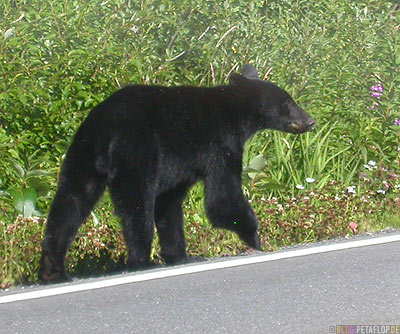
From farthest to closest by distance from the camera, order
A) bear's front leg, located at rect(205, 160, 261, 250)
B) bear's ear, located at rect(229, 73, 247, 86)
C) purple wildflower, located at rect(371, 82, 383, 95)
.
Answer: purple wildflower, located at rect(371, 82, 383, 95) → bear's ear, located at rect(229, 73, 247, 86) → bear's front leg, located at rect(205, 160, 261, 250)

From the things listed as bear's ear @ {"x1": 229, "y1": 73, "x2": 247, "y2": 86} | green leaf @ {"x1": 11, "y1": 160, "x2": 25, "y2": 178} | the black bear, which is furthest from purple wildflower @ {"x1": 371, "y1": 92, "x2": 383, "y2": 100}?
green leaf @ {"x1": 11, "y1": 160, "x2": 25, "y2": 178}

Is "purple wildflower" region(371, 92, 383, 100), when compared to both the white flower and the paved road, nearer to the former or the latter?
the white flower

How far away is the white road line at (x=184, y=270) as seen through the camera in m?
5.71

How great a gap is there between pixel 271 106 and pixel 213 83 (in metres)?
1.94

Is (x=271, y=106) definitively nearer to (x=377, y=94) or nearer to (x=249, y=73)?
(x=249, y=73)

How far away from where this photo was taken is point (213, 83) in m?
9.47

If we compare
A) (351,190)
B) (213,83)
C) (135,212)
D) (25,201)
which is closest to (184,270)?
(135,212)

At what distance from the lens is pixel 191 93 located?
6.98 m

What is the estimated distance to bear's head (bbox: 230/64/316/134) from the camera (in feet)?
24.6

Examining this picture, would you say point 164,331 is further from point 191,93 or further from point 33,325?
point 191,93

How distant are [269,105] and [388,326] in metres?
3.01

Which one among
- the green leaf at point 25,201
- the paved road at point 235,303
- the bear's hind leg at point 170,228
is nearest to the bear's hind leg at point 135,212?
the paved road at point 235,303

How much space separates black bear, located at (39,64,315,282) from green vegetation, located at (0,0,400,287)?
44 cm

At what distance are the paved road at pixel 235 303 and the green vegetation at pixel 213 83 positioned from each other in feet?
4.20
